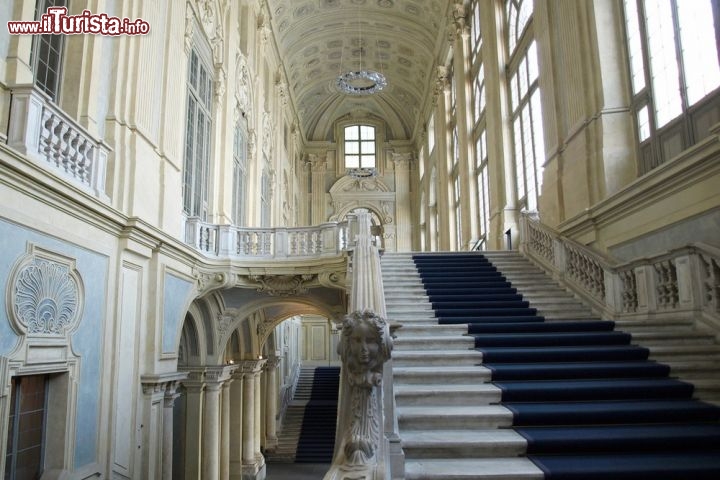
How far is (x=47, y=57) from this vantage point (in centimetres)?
734

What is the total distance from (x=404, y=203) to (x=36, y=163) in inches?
1104

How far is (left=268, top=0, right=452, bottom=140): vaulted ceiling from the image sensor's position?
24000 millimetres

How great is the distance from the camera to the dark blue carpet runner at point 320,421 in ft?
68.3

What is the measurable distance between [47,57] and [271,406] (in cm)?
1621

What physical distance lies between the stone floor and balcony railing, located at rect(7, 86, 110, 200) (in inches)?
528

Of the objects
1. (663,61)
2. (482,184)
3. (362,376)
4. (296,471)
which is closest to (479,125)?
(482,184)

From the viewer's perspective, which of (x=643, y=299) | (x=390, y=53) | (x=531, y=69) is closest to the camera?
(x=643, y=299)

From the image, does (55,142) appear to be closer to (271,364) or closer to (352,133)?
(271,364)

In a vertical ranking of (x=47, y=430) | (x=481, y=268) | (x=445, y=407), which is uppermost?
(x=481, y=268)

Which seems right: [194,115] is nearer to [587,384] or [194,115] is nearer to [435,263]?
[435,263]

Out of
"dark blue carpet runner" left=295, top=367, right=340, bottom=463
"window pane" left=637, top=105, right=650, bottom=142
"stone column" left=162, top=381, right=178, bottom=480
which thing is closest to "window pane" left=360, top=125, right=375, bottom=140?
"dark blue carpet runner" left=295, top=367, right=340, bottom=463

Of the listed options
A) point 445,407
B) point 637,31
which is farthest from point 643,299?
point 637,31

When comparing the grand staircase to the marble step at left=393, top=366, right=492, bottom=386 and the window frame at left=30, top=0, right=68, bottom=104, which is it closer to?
the marble step at left=393, top=366, right=492, bottom=386

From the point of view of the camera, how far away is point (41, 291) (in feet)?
20.4
